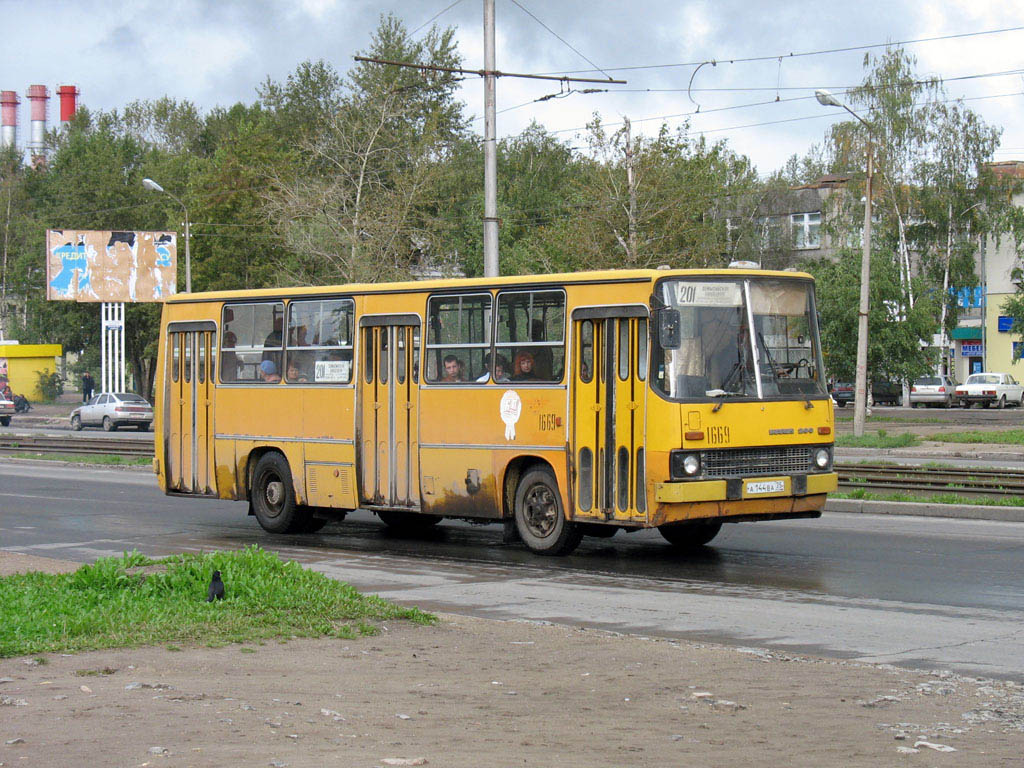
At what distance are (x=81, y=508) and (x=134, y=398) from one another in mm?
34238

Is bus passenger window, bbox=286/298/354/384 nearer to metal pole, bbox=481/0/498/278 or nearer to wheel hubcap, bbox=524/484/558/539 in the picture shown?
wheel hubcap, bbox=524/484/558/539

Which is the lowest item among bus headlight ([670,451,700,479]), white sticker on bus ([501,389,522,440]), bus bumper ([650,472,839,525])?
bus bumper ([650,472,839,525])

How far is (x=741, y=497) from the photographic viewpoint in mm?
13047

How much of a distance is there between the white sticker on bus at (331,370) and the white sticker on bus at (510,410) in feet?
8.50

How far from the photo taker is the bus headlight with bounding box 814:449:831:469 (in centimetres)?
1366

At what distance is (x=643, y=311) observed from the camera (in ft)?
43.1

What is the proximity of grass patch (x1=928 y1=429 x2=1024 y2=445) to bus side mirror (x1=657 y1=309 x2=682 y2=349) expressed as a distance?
24244mm

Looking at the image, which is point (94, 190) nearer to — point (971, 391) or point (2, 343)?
Result: point (2, 343)

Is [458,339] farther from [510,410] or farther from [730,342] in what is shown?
[730,342]

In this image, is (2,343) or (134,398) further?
(2,343)

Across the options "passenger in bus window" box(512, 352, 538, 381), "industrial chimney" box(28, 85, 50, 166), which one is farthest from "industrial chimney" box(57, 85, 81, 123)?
"passenger in bus window" box(512, 352, 538, 381)

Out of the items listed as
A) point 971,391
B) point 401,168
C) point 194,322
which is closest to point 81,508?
point 194,322

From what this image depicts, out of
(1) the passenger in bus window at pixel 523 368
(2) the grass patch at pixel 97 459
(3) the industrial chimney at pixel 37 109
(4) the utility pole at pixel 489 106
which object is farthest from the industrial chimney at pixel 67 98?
(1) the passenger in bus window at pixel 523 368

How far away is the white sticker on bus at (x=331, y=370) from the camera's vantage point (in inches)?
639
